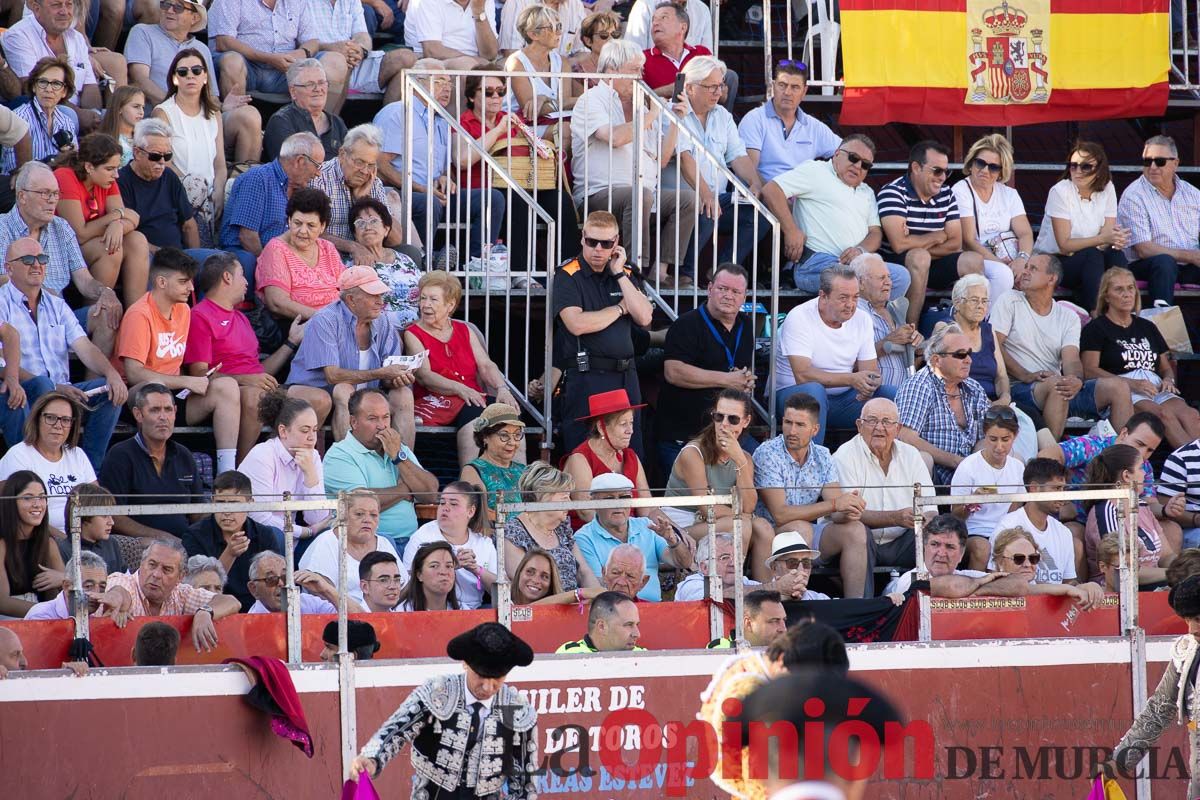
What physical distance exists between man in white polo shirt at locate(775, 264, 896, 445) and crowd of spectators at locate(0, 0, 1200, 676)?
Result: 2 cm

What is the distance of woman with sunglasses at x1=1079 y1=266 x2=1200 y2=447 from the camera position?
41.9ft

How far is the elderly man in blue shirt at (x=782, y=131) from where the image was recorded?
13.9 meters

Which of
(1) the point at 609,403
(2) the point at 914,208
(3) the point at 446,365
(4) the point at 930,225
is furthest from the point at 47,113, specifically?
(4) the point at 930,225

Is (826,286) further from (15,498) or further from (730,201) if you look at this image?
(15,498)

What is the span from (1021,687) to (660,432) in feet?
9.86

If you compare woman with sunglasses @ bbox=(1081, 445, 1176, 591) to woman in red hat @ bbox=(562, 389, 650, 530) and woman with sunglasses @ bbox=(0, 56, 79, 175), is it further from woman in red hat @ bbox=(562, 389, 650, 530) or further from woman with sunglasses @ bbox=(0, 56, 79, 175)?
woman with sunglasses @ bbox=(0, 56, 79, 175)

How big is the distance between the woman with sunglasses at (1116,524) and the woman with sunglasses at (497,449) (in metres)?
3.20

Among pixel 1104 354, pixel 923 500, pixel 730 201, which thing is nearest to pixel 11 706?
pixel 923 500

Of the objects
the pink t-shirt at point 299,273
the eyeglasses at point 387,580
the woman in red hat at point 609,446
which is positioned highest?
the pink t-shirt at point 299,273

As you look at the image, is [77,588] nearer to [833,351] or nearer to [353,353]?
[353,353]

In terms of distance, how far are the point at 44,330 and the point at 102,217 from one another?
87 centimetres

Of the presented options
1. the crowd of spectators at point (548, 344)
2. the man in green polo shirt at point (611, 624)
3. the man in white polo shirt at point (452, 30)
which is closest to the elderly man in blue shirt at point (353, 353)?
the crowd of spectators at point (548, 344)

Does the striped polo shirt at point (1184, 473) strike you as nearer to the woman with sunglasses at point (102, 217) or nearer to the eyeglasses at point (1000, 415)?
the eyeglasses at point (1000, 415)

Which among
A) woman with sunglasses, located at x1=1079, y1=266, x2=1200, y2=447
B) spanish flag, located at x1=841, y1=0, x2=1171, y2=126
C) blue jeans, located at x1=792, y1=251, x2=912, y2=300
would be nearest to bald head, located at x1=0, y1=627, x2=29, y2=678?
blue jeans, located at x1=792, y1=251, x2=912, y2=300
